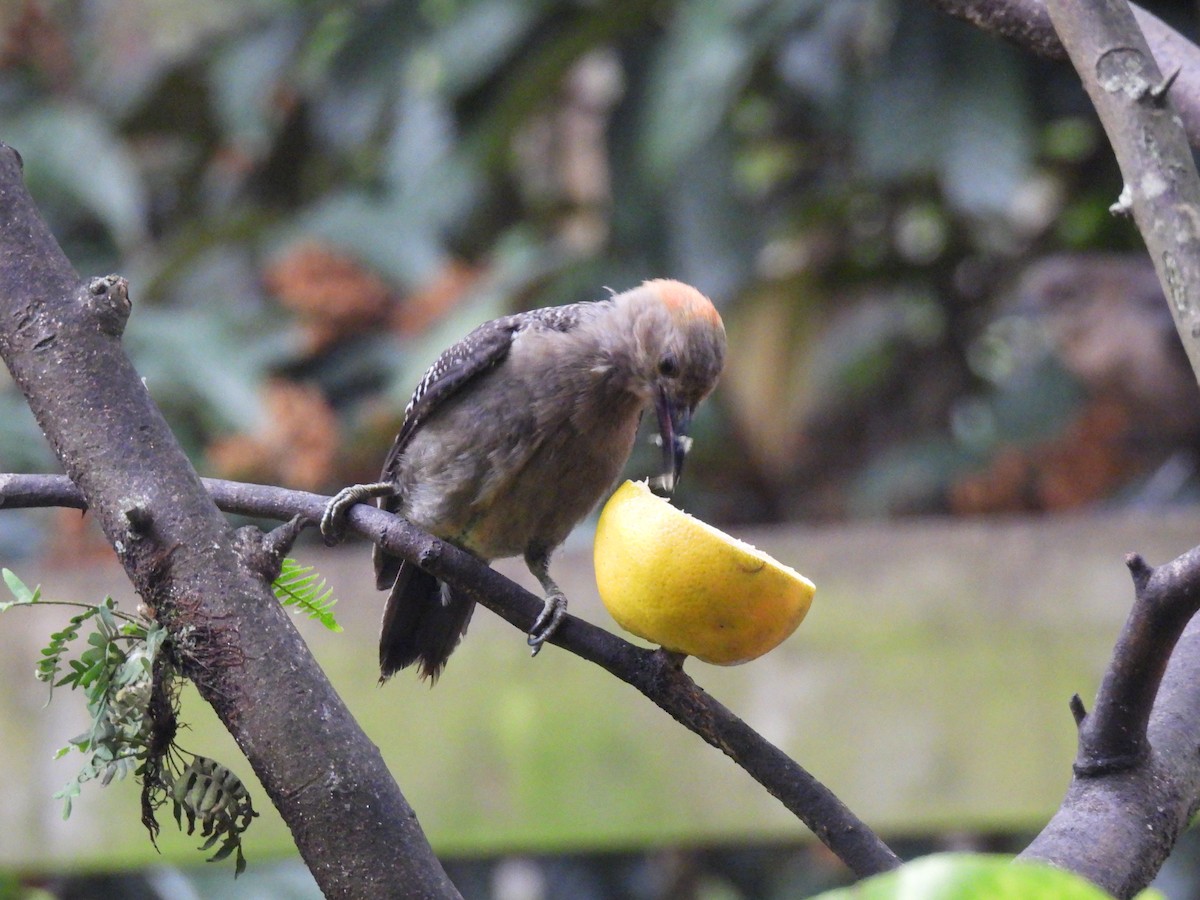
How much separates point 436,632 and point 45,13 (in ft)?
13.2

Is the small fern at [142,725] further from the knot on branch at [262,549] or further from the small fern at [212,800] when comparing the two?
the knot on branch at [262,549]

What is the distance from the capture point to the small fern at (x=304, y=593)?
5.18 ft

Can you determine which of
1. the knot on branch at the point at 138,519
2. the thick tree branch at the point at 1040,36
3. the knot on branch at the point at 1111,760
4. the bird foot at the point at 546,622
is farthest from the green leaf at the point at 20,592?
the thick tree branch at the point at 1040,36

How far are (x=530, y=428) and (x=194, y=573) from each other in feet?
3.38

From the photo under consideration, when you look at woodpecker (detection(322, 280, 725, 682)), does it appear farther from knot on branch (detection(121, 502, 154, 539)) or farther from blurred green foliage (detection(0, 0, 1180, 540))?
blurred green foliage (detection(0, 0, 1180, 540))

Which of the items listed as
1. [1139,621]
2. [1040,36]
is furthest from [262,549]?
[1040,36]

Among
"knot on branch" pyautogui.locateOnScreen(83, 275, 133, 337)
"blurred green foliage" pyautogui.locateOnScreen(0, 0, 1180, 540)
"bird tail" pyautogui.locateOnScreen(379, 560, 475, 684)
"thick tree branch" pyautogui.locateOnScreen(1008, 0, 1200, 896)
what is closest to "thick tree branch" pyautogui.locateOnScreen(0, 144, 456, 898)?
"knot on branch" pyautogui.locateOnScreen(83, 275, 133, 337)

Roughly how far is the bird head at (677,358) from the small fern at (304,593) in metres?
0.76

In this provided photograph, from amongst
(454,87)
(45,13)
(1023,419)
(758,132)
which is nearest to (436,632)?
(1023,419)

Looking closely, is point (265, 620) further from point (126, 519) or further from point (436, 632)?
point (436, 632)

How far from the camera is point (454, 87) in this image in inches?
182

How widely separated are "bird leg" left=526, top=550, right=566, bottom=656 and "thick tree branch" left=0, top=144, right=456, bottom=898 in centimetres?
25

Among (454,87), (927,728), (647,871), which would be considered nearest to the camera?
(927,728)

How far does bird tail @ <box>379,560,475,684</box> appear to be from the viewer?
8.11 ft
